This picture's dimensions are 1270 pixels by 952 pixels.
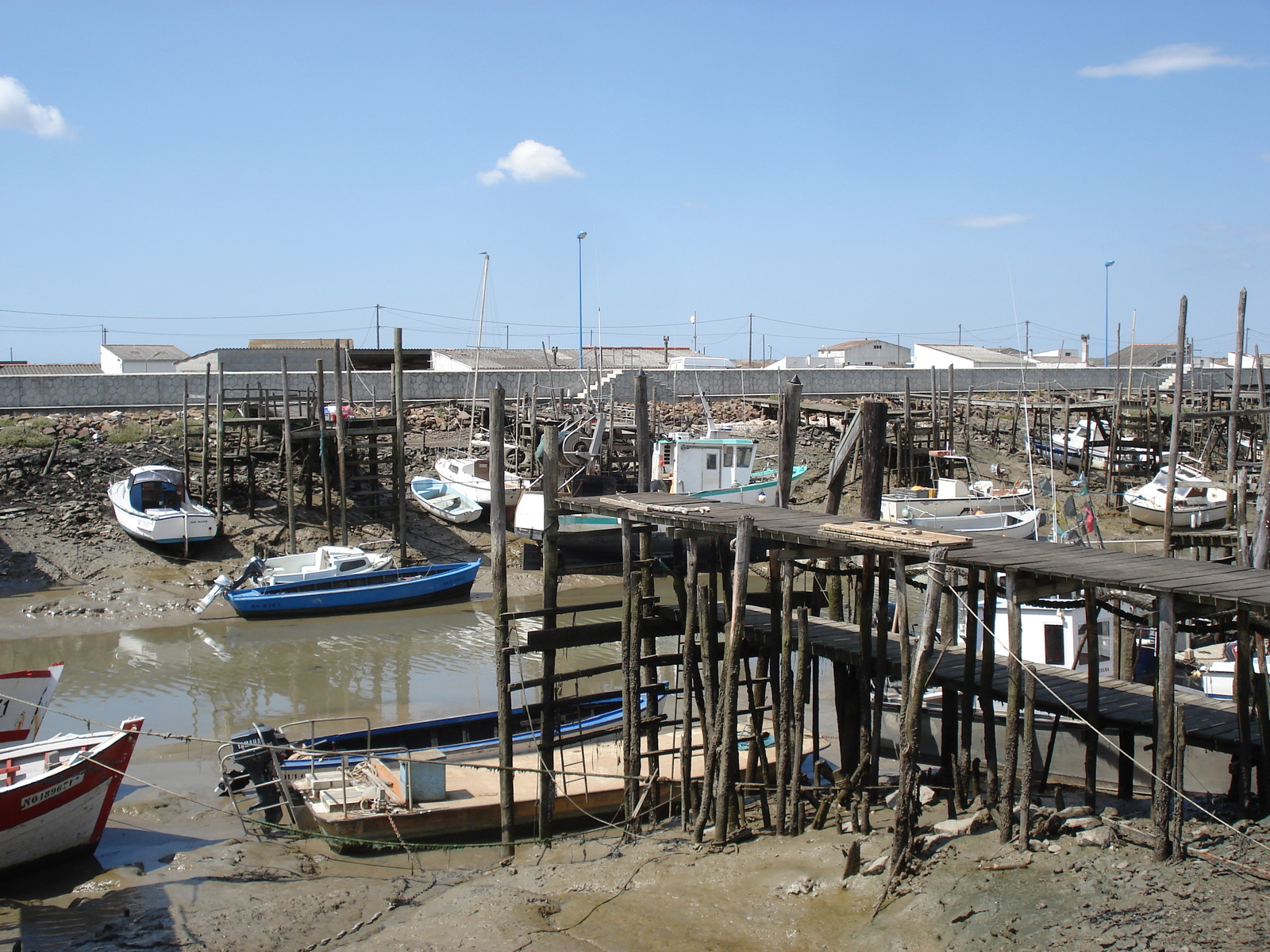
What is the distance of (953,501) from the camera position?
2406cm

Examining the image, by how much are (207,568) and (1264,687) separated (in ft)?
68.5

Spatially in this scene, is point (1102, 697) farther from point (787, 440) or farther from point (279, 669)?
point (279, 669)

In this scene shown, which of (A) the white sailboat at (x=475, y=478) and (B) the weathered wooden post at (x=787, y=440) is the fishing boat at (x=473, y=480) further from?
(B) the weathered wooden post at (x=787, y=440)

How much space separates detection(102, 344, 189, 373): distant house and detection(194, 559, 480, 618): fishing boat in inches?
1048

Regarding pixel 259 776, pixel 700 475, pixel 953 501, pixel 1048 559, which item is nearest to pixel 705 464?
pixel 700 475

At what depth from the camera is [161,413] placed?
31.0 metres

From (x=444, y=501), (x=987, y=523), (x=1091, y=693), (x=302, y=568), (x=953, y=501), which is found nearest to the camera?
(x=1091, y=693)

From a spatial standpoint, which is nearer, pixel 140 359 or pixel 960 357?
pixel 140 359

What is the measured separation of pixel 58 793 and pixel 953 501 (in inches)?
774

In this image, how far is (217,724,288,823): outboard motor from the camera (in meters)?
11.0

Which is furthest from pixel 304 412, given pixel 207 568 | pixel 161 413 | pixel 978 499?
pixel 978 499

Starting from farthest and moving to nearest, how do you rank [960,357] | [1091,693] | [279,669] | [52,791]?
[960,357] → [279,669] → [52,791] → [1091,693]

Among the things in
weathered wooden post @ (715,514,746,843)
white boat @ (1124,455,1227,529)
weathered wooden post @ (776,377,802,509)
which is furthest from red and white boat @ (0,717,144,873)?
white boat @ (1124,455,1227,529)

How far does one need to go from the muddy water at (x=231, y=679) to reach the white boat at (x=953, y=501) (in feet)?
24.7
